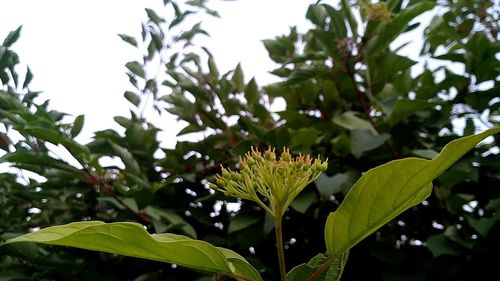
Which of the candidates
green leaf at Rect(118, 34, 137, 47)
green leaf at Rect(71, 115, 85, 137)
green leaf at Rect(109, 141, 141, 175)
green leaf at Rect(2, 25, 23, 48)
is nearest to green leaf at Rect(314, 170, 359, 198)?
green leaf at Rect(109, 141, 141, 175)

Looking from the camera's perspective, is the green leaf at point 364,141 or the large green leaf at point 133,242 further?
the green leaf at point 364,141

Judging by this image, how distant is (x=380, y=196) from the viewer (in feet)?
2.36

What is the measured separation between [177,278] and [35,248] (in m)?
0.39

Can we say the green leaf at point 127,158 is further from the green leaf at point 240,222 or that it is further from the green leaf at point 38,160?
the green leaf at point 240,222

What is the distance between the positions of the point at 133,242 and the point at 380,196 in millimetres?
317

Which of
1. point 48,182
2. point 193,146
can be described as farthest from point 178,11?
point 48,182

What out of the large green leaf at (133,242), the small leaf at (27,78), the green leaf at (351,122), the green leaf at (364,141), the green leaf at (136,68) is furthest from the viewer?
the green leaf at (136,68)

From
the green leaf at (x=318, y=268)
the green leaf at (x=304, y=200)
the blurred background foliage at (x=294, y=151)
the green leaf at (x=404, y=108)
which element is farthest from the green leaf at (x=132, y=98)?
the green leaf at (x=318, y=268)

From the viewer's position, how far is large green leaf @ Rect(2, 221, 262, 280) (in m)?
0.66

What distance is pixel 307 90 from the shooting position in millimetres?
1758

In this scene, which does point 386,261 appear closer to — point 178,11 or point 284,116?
point 284,116

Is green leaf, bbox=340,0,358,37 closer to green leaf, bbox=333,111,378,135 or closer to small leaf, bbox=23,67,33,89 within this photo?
green leaf, bbox=333,111,378,135

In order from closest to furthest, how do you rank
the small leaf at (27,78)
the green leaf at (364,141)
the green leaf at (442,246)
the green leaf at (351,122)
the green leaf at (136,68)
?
1. the green leaf at (442,246)
2. the green leaf at (364,141)
3. the green leaf at (351,122)
4. the small leaf at (27,78)
5. the green leaf at (136,68)

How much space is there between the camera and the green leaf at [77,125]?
1.47 meters
